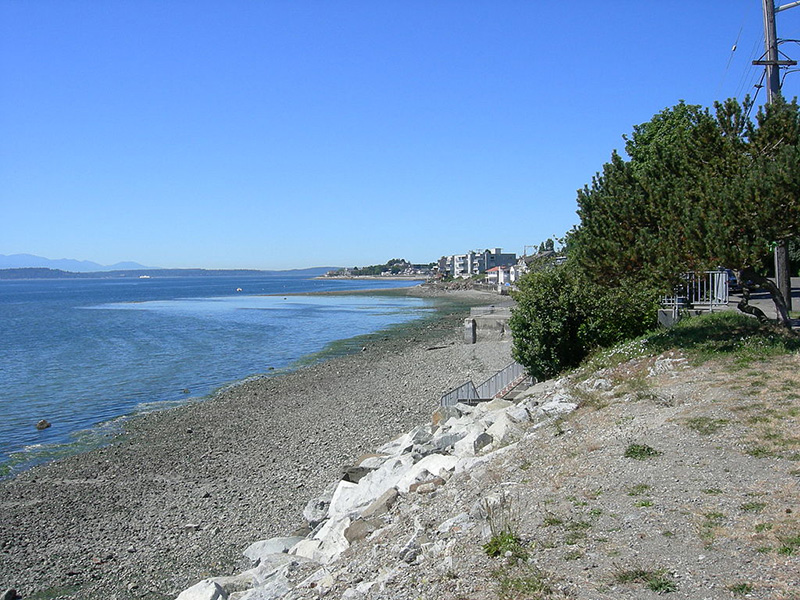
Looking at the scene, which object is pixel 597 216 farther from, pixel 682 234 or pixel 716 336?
pixel 716 336

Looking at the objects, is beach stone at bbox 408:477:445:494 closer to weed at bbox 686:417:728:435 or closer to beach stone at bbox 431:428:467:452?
beach stone at bbox 431:428:467:452

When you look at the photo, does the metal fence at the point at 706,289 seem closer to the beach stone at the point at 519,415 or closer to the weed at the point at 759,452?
the beach stone at the point at 519,415

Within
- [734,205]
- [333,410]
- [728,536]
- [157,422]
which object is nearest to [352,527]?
[728,536]

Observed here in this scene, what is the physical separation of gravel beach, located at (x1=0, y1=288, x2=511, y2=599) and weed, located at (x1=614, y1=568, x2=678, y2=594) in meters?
9.44

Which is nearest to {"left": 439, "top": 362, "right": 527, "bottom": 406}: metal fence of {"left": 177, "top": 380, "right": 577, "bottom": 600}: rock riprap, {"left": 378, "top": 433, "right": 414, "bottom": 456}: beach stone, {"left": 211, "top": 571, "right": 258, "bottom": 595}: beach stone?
{"left": 378, "top": 433, "right": 414, "bottom": 456}: beach stone

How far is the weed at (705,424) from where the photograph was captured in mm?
10012

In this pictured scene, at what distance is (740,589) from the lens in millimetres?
5492

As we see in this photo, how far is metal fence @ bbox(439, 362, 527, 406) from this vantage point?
22578 millimetres

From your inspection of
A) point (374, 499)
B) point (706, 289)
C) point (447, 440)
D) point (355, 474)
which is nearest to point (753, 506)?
point (374, 499)

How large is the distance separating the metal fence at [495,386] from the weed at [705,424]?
11.7 m

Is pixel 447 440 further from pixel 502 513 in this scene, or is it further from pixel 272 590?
→ pixel 502 513

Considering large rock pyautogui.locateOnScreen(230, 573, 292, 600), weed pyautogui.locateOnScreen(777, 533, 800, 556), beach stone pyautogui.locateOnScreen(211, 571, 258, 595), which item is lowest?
beach stone pyautogui.locateOnScreen(211, 571, 258, 595)

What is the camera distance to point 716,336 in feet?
55.9

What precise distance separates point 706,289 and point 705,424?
11.3 metres
